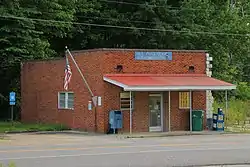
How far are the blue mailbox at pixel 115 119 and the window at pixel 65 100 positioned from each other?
431 centimetres

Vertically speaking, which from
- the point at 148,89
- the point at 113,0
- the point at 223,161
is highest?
the point at 113,0

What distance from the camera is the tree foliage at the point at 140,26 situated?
153 ft

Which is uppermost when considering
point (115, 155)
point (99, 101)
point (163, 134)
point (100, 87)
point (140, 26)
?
point (140, 26)

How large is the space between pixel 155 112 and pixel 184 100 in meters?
2.05

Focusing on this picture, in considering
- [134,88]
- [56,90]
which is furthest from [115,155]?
[56,90]

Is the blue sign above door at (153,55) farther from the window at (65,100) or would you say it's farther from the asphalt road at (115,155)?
the asphalt road at (115,155)

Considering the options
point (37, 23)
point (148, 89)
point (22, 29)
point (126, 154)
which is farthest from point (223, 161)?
point (37, 23)

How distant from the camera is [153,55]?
3528 centimetres

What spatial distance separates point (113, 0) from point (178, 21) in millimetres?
6587

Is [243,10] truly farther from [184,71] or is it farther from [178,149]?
[178,149]

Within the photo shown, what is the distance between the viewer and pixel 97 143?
1043 inches

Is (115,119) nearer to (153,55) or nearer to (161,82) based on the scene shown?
(161,82)

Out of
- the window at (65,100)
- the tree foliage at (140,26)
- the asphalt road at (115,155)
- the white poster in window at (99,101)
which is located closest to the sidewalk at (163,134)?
the white poster in window at (99,101)

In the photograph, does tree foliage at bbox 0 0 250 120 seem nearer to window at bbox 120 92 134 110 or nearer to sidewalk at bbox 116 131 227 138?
window at bbox 120 92 134 110
